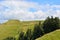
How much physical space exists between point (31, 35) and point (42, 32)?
418 inches

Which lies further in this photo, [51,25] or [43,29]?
[51,25]

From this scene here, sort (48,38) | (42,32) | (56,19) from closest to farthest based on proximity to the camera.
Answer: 1. (48,38)
2. (42,32)
3. (56,19)

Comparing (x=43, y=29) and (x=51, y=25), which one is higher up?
(x=51, y=25)

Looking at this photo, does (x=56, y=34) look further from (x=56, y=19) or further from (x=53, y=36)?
(x=56, y=19)

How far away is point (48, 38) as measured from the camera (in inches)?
4646

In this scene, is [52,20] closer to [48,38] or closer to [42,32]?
[42,32]

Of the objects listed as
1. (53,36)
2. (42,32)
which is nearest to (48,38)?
(53,36)

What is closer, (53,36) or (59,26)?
(53,36)

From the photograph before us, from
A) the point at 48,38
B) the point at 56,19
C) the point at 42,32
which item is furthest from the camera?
the point at 56,19

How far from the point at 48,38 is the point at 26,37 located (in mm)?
57682

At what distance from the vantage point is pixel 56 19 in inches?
7067

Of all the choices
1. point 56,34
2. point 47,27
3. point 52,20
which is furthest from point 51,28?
point 56,34

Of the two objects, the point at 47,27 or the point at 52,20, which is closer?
the point at 47,27

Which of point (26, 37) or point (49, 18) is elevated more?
point (49, 18)
